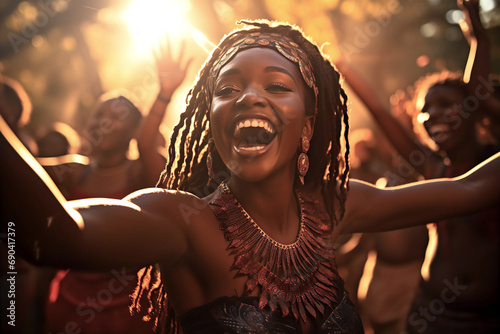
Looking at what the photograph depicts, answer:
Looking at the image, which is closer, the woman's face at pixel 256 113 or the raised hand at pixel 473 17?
the woman's face at pixel 256 113

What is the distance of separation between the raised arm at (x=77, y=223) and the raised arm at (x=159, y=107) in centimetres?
177

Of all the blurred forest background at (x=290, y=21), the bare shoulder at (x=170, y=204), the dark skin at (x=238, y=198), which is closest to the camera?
the dark skin at (x=238, y=198)

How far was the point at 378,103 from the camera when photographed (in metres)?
4.22

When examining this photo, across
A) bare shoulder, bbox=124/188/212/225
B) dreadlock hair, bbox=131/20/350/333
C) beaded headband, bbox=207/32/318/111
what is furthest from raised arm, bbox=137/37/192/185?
bare shoulder, bbox=124/188/212/225

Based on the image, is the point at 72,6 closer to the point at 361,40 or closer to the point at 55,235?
the point at 55,235

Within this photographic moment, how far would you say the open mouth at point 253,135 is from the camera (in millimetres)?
2166

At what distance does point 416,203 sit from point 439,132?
1.95m

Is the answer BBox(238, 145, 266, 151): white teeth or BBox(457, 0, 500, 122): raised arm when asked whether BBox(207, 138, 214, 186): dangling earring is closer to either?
BBox(238, 145, 266, 151): white teeth

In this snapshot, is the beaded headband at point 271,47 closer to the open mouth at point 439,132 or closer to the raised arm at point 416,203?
the raised arm at point 416,203

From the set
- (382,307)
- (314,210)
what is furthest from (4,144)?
(382,307)

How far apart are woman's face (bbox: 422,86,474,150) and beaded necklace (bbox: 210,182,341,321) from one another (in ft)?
7.94

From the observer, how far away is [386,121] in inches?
171

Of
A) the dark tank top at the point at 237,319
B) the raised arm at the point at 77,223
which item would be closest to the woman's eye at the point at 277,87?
the raised arm at the point at 77,223

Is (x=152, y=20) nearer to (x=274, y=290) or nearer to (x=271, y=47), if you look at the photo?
(x=271, y=47)
